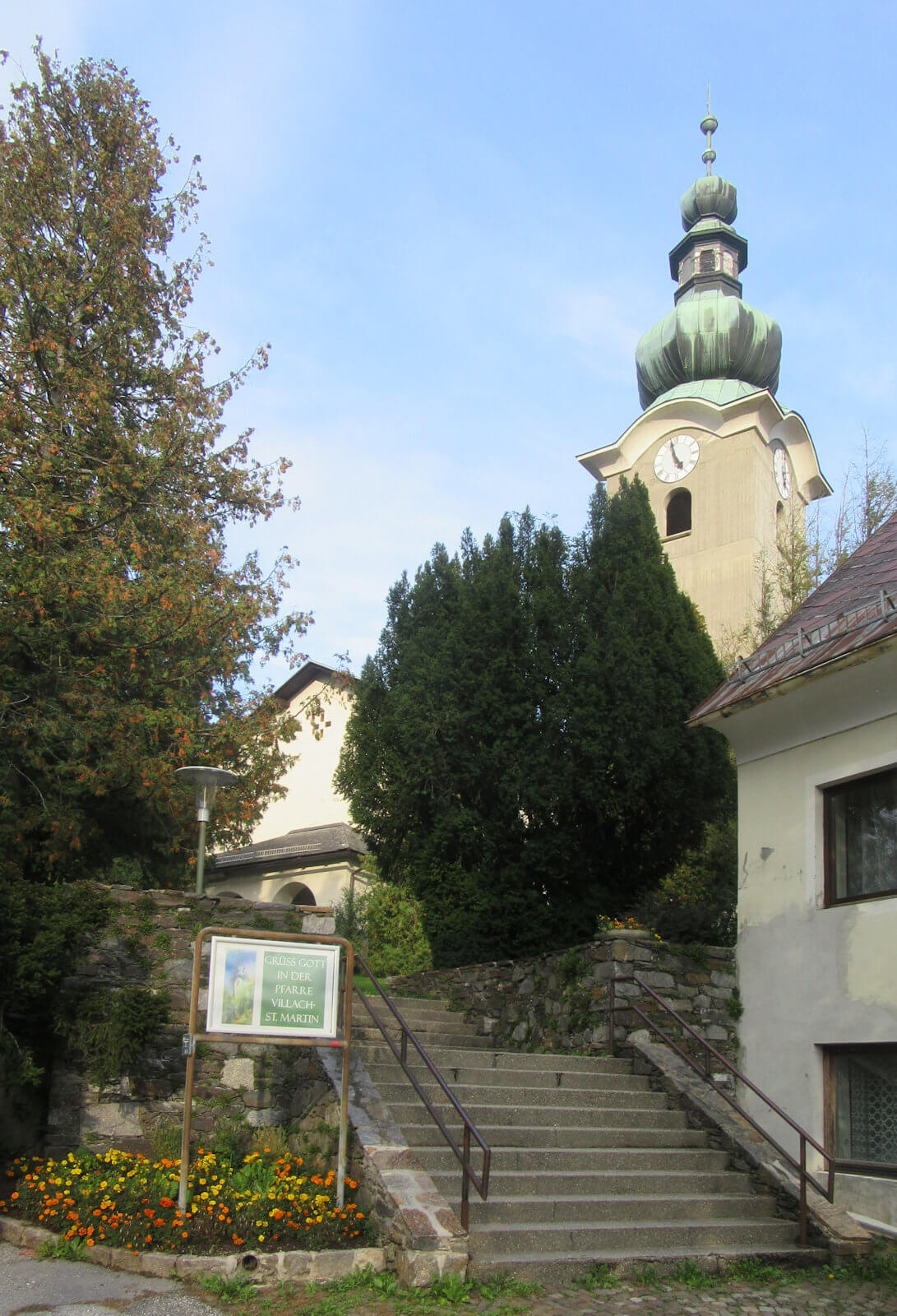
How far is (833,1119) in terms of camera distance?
9.66 meters

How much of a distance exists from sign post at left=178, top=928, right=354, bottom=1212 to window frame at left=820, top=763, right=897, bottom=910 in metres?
4.43

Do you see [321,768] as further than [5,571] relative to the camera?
Yes

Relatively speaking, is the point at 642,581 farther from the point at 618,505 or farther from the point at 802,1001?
the point at 802,1001

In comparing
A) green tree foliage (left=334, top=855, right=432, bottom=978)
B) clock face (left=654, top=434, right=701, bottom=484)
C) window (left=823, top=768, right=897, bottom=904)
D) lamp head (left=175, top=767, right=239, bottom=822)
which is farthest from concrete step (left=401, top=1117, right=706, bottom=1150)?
clock face (left=654, top=434, right=701, bottom=484)

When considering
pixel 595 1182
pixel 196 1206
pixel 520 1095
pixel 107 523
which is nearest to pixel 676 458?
pixel 107 523

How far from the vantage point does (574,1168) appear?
8.82 meters

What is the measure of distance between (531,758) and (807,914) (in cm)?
542

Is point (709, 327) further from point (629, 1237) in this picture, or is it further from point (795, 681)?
point (629, 1237)

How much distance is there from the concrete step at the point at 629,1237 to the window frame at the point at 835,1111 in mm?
1032

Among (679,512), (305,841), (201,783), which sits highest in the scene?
(679,512)

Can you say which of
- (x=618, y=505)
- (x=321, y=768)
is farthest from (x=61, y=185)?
(x=321, y=768)

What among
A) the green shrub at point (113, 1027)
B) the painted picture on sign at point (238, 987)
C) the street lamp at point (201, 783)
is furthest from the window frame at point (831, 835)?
the green shrub at point (113, 1027)

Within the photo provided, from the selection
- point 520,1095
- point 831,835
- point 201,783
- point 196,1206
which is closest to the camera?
point 196,1206

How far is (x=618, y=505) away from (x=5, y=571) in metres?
9.79
